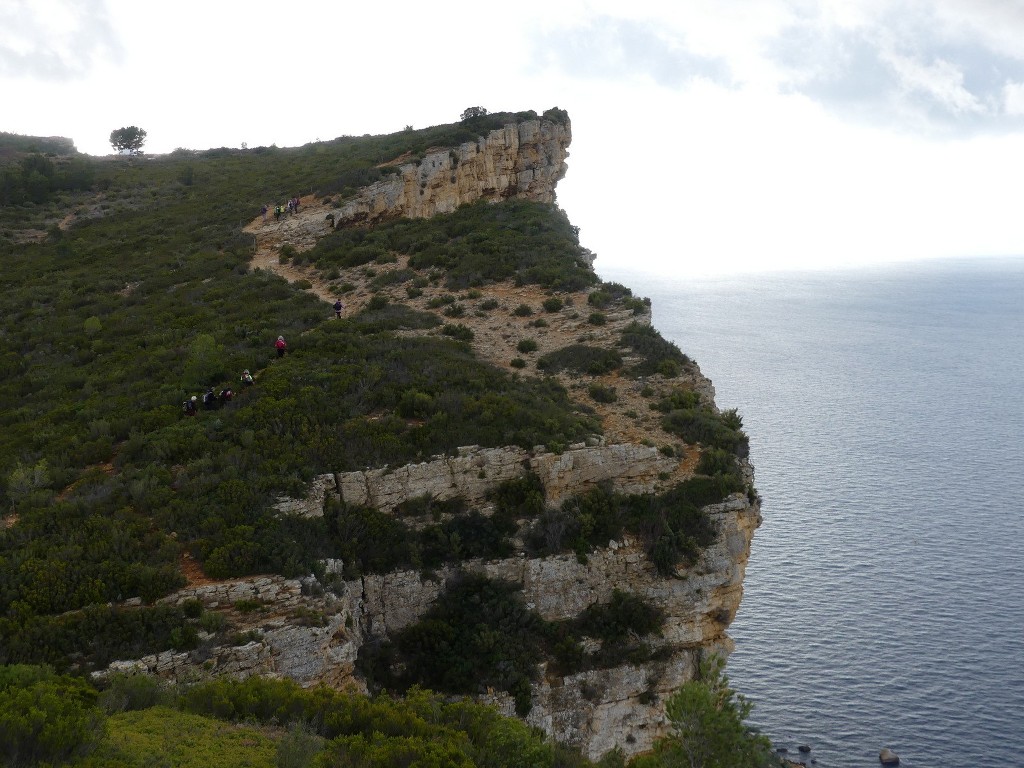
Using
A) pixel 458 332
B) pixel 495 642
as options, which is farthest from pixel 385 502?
pixel 458 332

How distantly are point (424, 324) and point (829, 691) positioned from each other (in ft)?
92.6

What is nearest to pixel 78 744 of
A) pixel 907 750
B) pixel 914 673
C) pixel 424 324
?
pixel 424 324

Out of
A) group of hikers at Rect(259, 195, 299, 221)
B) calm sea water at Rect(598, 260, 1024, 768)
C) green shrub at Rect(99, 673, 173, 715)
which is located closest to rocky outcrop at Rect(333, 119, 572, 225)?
group of hikers at Rect(259, 195, 299, 221)

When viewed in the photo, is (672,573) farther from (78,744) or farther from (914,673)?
(914,673)

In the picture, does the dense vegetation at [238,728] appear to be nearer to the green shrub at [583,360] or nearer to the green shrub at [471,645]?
the green shrub at [471,645]

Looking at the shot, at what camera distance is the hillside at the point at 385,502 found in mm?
15181

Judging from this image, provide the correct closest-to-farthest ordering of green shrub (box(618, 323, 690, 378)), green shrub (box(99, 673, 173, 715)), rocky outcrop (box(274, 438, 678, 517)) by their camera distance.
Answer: green shrub (box(99, 673, 173, 715)), rocky outcrop (box(274, 438, 678, 517)), green shrub (box(618, 323, 690, 378))

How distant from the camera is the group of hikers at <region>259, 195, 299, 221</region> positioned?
48.4 meters

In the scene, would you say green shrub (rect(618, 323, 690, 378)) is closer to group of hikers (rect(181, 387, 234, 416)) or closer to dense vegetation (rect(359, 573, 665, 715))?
dense vegetation (rect(359, 573, 665, 715))

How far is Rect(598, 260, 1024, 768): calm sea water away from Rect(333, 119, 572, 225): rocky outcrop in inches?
1198

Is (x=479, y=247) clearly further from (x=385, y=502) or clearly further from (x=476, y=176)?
(x=385, y=502)

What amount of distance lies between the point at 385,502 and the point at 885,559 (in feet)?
138

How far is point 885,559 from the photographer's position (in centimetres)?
4950

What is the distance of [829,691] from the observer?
127 feet
